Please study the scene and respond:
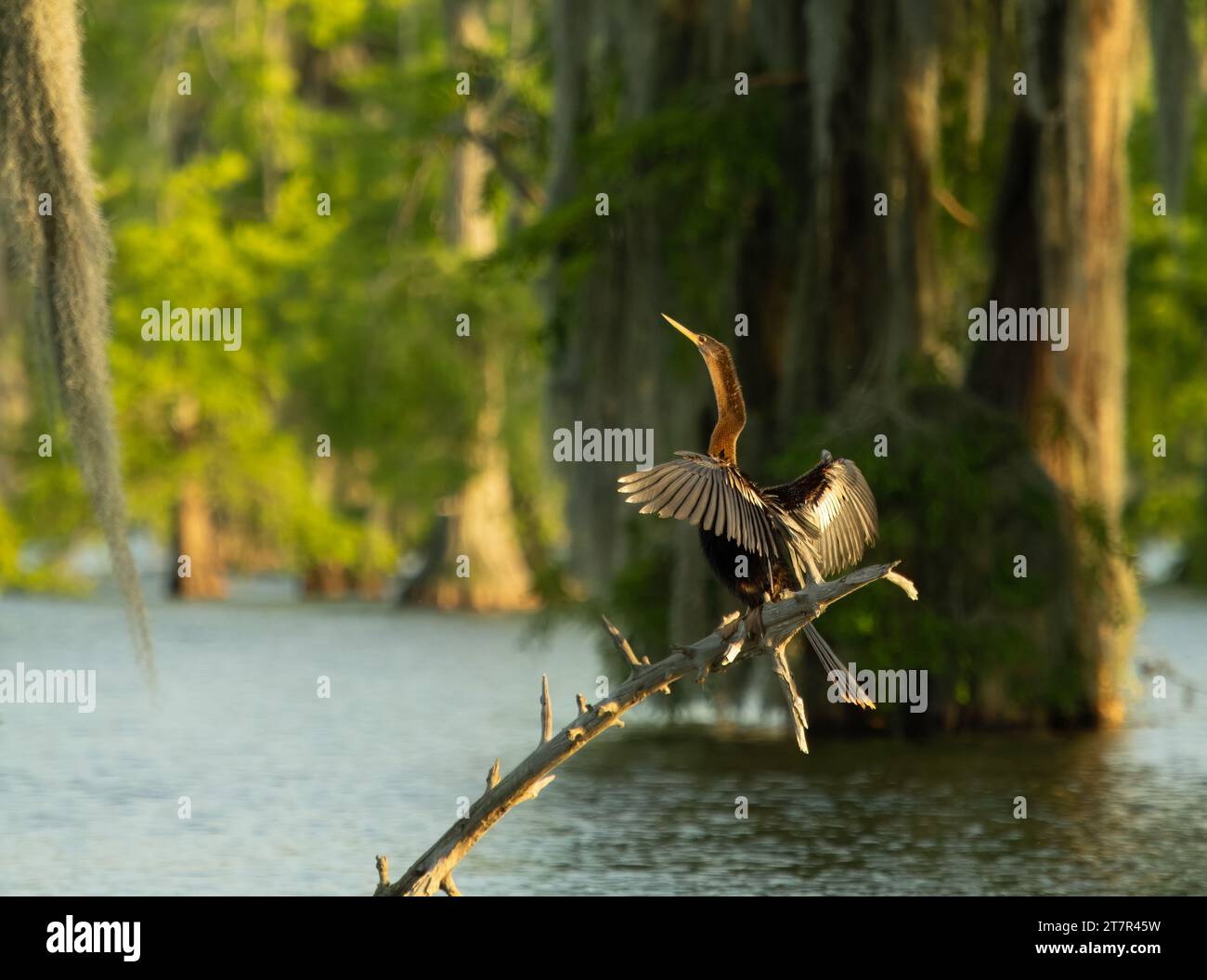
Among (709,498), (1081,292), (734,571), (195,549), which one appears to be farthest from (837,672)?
(195,549)

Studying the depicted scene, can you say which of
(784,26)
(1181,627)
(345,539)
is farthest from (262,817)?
(345,539)

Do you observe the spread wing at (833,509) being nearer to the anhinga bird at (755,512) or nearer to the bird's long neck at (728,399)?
the anhinga bird at (755,512)

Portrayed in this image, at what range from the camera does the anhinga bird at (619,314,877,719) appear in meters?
7.05

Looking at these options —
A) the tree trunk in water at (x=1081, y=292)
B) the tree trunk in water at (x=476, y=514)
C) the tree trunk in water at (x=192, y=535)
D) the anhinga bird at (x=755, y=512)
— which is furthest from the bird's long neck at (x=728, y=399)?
the tree trunk in water at (x=192, y=535)

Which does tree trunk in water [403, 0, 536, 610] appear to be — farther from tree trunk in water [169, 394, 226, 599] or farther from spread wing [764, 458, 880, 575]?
spread wing [764, 458, 880, 575]

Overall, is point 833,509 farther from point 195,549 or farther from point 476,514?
point 195,549

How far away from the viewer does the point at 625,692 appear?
7.53 meters

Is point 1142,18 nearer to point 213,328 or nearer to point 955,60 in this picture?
point 955,60

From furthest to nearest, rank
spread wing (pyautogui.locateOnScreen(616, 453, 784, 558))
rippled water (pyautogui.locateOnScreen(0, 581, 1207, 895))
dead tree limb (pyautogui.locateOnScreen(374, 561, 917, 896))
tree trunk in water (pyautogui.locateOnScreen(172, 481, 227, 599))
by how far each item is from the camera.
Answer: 1. tree trunk in water (pyautogui.locateOnScreen(172, 481, 227, 599))
2. rippled water (pyautogui.locateOnScreen(0, 581, 1207, 895))
3. dead tree limb (pyautogui.locateOnScreen(374, 561, 917, 896))
4. spread wing (pyautogui.locateOnScreen(616, 453, 784, 558))

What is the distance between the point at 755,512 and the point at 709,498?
0.30 m

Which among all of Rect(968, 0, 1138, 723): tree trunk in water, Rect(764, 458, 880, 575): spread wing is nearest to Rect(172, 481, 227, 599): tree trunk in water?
Rect(968, 0, 1138, 723): tree trunk in water

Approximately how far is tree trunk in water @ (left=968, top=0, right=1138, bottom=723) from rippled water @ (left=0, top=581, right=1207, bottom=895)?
1123mm

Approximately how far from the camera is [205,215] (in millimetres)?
38000

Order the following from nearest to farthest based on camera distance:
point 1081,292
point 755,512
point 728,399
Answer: point 755,512 → point 728,399 → point 1081,292
